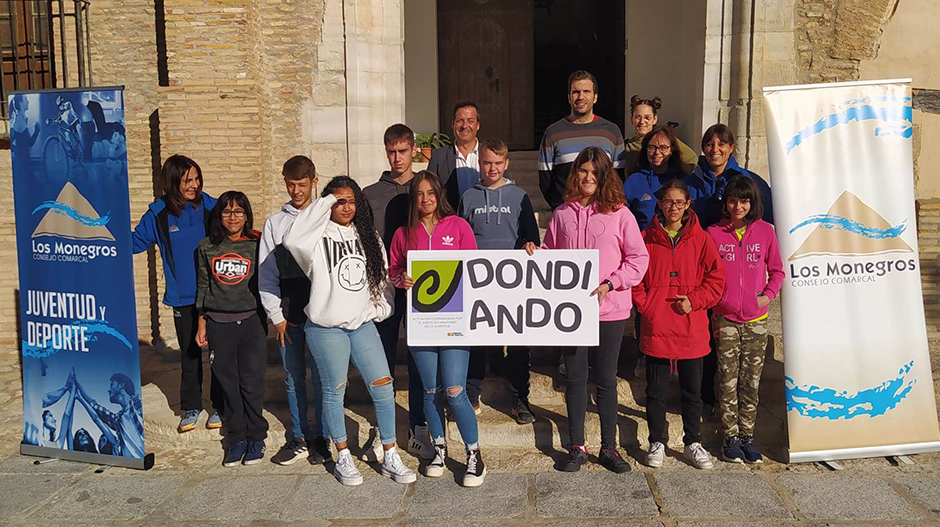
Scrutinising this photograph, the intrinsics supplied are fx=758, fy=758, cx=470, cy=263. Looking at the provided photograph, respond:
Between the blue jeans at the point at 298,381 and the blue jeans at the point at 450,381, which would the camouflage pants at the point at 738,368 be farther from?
the blue jeans at the point at 298,381

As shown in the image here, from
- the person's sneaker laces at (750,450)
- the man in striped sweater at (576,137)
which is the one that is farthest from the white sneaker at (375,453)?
the person's sneaker laces at (750,450)

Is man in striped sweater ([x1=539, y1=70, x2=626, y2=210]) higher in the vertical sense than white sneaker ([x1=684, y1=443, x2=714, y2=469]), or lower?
higher

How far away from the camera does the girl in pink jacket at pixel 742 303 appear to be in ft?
15.3

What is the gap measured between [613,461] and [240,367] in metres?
2.45

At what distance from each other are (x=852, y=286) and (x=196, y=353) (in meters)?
4.43

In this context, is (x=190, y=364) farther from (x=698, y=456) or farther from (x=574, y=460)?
(x=698, y=456)

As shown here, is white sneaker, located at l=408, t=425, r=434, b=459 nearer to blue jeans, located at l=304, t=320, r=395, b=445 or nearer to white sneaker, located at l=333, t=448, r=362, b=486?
blue jeans, located at l=304, t=320, r=395, b=445

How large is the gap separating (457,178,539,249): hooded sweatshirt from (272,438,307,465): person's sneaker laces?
69.6 inches

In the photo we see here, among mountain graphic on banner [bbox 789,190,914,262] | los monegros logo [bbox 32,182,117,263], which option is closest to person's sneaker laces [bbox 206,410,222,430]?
los monegros logo [bbox 32,182,117,263]

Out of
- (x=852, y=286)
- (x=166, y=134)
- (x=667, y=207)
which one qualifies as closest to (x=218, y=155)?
(x=166, y=134)

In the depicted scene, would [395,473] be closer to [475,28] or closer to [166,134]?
[166,134]

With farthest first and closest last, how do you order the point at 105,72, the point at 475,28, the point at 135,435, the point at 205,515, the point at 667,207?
the point at 475,28 → the point at 105,72 → the point at 135,435 → the point at 667,207 → the point at 205,515

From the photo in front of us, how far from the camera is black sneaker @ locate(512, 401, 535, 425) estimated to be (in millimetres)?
5203

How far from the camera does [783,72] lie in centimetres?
768
